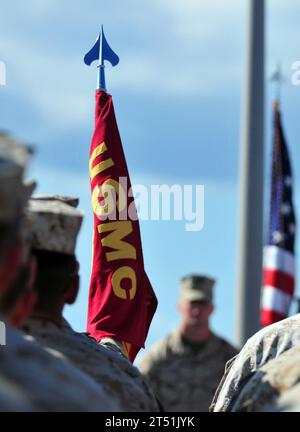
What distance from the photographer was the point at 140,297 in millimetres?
9836

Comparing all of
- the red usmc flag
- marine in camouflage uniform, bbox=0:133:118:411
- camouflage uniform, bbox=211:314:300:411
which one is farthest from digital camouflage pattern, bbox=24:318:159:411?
the red usmc flag

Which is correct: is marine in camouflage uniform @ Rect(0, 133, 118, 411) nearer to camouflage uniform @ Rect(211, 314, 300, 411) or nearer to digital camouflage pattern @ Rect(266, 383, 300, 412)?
digital camouflage pattern @ Rect(266, 383, 300, 412)

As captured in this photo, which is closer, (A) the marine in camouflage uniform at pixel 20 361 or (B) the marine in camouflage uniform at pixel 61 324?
(A) the marine in camouflage uniform at pixel 20 361

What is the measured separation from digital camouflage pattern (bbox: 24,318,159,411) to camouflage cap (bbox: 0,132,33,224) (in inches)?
79.5

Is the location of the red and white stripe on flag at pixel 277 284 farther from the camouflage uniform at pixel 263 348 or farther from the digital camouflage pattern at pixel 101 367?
the digital camouflage pattern at pixel 101 367

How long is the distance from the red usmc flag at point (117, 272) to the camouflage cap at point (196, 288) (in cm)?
132

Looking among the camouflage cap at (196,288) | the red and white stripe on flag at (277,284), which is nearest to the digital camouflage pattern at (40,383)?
the camouflage cap at (196,288)

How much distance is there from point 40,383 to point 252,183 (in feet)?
45.9

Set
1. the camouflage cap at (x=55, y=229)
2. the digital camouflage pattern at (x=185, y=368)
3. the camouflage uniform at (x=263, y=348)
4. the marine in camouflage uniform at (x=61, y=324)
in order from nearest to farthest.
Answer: the marine in camouflage uniform at (x=61, y=324) → the camouflage cap at (x=55, y=229) → the camouflage uniform at (x=263, y=348) → the digital camouflage pattern at (x=185, y=368)

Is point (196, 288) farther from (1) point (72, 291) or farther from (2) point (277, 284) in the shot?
(2) point (277, 284)

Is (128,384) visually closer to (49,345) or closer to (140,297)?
(49,345)

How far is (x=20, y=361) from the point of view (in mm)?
3715

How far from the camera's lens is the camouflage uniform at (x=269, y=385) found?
484cm
